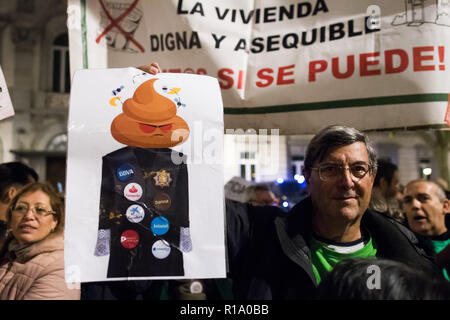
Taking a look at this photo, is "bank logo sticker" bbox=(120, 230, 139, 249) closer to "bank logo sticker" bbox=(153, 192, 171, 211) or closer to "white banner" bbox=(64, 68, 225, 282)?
"white banner" bbox=(64, 68, 225, 282)

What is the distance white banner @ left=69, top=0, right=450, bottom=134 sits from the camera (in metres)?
2.05

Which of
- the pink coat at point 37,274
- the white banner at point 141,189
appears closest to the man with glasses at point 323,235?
the white banner at point 141,189

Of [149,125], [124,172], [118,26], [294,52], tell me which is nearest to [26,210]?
[124,172]

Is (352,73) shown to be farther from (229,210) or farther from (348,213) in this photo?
(229,210)

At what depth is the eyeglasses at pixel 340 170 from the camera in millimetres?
1706

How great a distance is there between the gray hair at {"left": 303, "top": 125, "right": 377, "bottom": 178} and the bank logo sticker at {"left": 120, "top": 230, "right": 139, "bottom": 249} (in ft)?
2.30

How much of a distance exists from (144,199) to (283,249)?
562mm

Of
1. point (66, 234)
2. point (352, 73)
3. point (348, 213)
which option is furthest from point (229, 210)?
point (352, 73)

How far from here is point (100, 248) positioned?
157 centimetres

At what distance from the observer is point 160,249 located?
159 cm

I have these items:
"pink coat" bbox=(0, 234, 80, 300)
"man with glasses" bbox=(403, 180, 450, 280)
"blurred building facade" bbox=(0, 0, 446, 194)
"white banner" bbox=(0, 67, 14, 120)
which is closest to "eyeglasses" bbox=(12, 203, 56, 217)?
"pink coat" bbox=(0, 234, 80, 300)

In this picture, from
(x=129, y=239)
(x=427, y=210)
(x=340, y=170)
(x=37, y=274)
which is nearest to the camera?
(x=129, y=239)

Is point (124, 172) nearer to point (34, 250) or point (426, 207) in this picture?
point (34, 250)

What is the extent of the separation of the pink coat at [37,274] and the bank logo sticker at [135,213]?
59 cm
